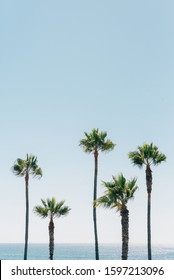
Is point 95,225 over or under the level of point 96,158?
under

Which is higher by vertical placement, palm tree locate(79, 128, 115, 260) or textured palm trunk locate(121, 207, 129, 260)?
palm tree locate(79, 128, 115, 260)

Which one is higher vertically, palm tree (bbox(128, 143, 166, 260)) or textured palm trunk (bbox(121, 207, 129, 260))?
palm tree (bbox(128, 143, 166, 260))

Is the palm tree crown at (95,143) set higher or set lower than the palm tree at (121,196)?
higher

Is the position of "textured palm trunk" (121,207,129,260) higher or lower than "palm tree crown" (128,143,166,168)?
lower

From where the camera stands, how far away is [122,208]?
125ft

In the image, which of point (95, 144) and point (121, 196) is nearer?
point (121, 196)

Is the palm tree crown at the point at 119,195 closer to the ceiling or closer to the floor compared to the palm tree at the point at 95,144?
closer to the floor

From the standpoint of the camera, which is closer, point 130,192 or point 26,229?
point 130,192

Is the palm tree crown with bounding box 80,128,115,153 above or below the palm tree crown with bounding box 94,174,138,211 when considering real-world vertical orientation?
above
